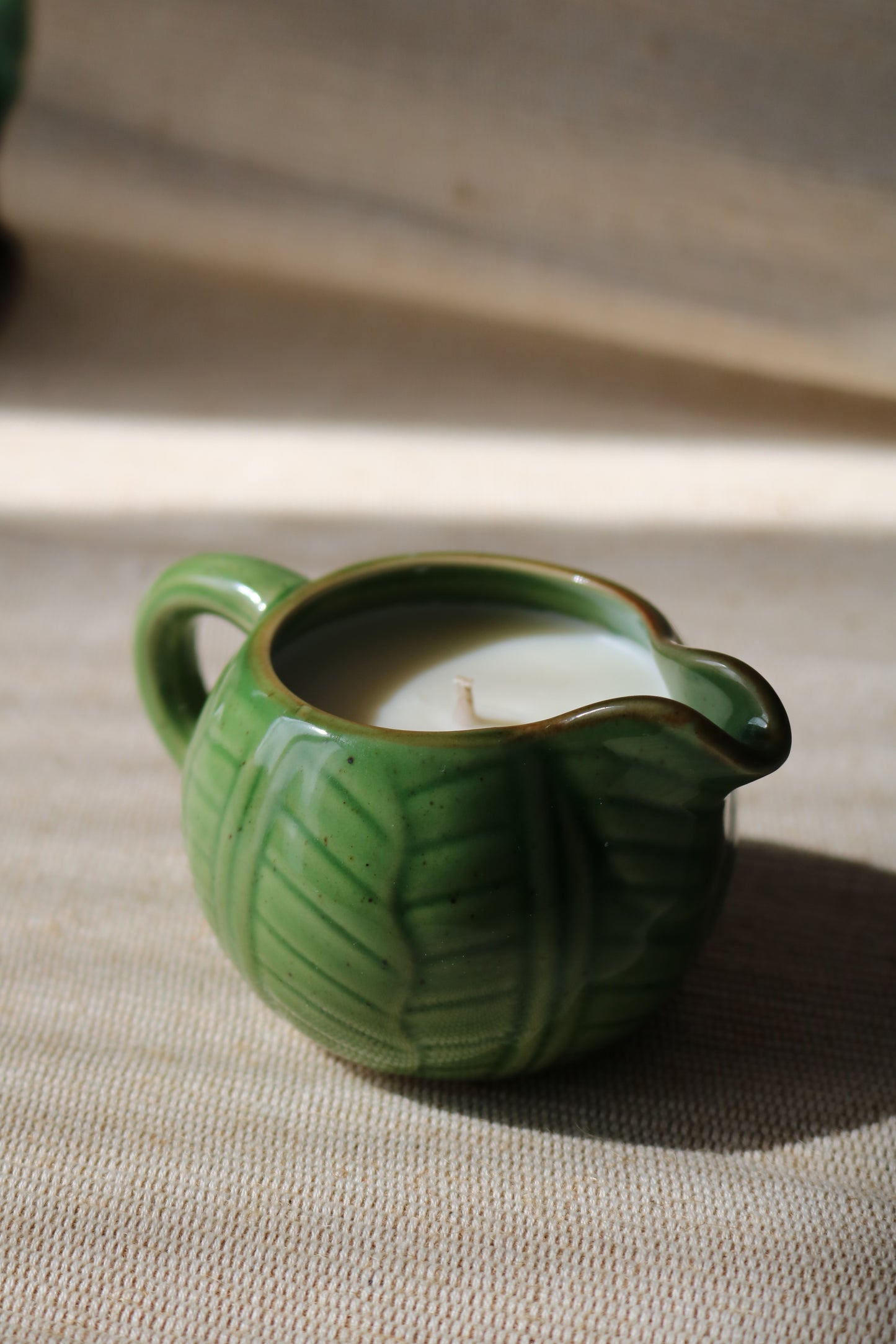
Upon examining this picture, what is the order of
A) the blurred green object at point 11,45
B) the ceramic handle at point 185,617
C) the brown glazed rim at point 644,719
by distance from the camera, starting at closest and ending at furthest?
the brown glazed rim at point 644,719 → the ceramic handle at point 185,617 → the blurred green object at point 11,45

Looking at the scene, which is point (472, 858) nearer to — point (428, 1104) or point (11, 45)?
point (428, 1104)

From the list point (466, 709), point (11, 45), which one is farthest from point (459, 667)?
point (11, 45)

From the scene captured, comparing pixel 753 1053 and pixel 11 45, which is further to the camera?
pixel 11 45

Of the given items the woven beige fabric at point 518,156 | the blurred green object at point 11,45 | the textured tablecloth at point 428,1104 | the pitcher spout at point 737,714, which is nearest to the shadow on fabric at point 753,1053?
the textured tablecloth at point 428,1104

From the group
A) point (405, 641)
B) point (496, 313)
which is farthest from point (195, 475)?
point (405, 641)

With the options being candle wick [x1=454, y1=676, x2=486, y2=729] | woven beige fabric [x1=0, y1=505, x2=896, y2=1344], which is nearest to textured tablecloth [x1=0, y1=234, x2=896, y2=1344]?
woven beige fabric [x1=0, y1=505, x2=896, y2=1344]

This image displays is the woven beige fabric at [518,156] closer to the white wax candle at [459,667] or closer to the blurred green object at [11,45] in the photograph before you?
the blurred green object at [11,45]

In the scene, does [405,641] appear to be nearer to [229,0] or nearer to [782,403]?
[782,403]
